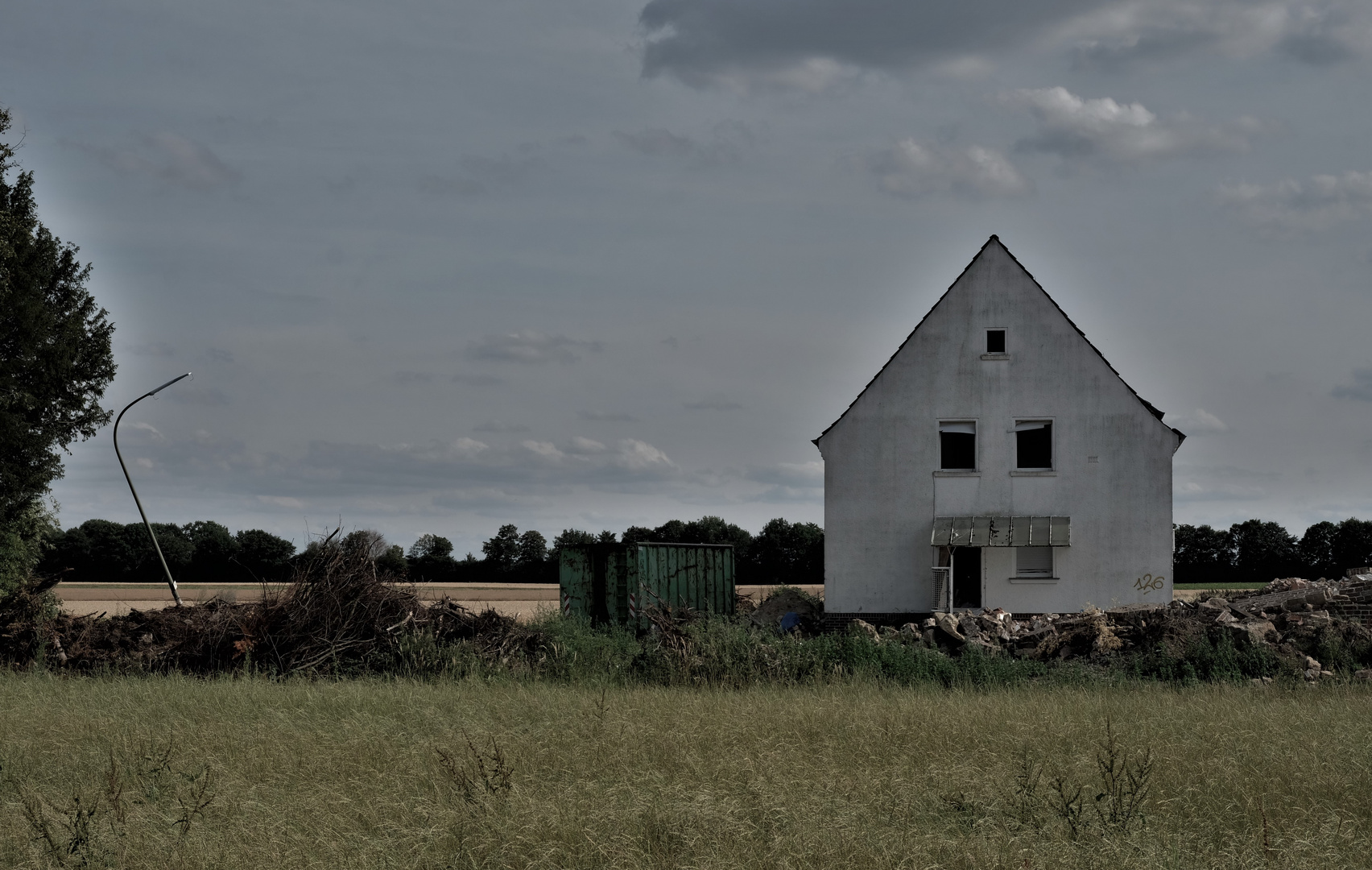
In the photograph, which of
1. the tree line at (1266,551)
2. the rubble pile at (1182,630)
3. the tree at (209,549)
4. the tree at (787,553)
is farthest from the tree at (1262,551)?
the tree at (209,549)

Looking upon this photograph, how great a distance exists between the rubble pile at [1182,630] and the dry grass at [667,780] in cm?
457

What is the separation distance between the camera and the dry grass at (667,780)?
746cm

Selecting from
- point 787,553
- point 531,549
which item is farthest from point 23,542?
point 531,549

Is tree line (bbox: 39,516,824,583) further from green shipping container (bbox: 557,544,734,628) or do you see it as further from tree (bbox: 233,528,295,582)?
green shipping container (bbox: 557,544,734,628)

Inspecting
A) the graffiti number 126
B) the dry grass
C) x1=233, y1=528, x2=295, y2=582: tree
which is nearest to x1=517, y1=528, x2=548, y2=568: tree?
x1=233, y1=528, x2=295, y2=582: tree

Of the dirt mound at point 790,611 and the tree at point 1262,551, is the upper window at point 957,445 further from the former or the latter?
the tree at point 1262,551

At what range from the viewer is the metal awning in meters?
27.8

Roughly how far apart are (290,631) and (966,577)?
16811 mm

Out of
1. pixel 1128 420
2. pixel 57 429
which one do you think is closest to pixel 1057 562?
pixel 1128 420

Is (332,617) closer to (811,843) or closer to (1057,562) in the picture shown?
(811,843)

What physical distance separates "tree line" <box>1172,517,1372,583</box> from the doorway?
38775 mm

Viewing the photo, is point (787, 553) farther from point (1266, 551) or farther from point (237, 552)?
point (237, 552)

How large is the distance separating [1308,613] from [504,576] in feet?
206

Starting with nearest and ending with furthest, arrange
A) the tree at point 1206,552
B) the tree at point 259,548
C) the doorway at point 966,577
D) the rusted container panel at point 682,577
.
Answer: the rusted container panel at point 682,577
the doorway at point 966,577
the tree at point 1206,552
the tree at point 259,548
